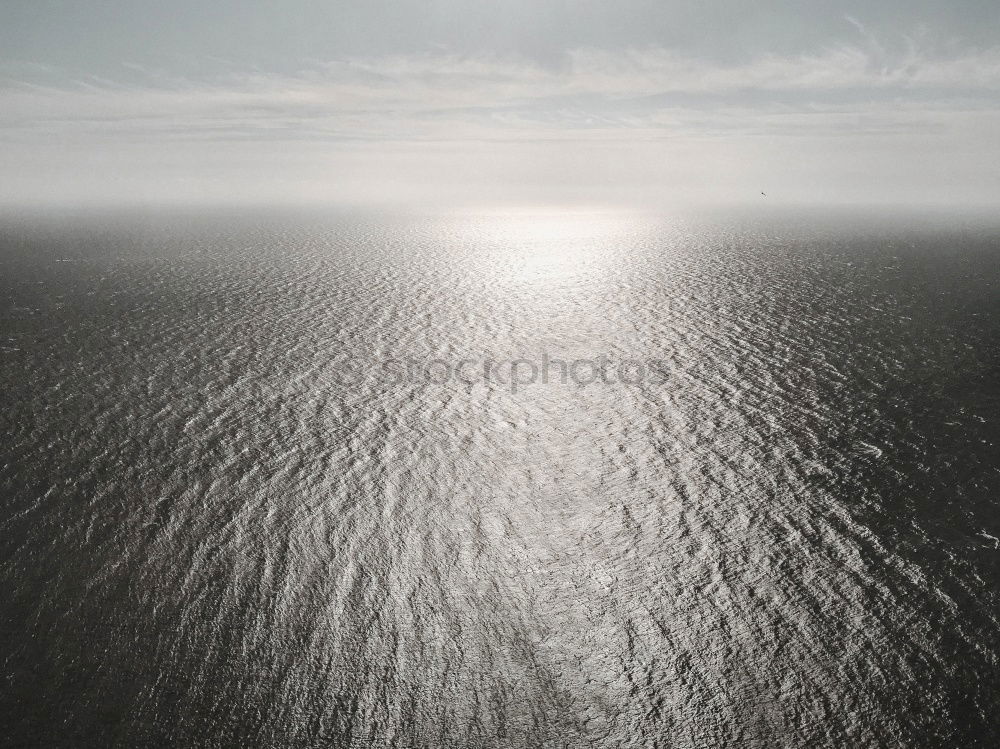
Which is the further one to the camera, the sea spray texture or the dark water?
the sea spray texture

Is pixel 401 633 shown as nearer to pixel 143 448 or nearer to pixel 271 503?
pixel 271 503

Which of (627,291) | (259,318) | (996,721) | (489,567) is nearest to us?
(996,721)

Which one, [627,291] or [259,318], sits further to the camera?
[627,291]

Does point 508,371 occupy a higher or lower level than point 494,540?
lower

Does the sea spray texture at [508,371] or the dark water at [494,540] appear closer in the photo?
the dark water at [494,540]

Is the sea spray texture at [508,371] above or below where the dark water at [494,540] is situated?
below

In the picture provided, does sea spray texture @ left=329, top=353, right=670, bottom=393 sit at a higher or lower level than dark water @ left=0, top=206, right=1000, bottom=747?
lower

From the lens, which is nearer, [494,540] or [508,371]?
[494,540]

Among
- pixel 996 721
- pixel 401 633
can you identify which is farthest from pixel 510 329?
pixel 996 721
